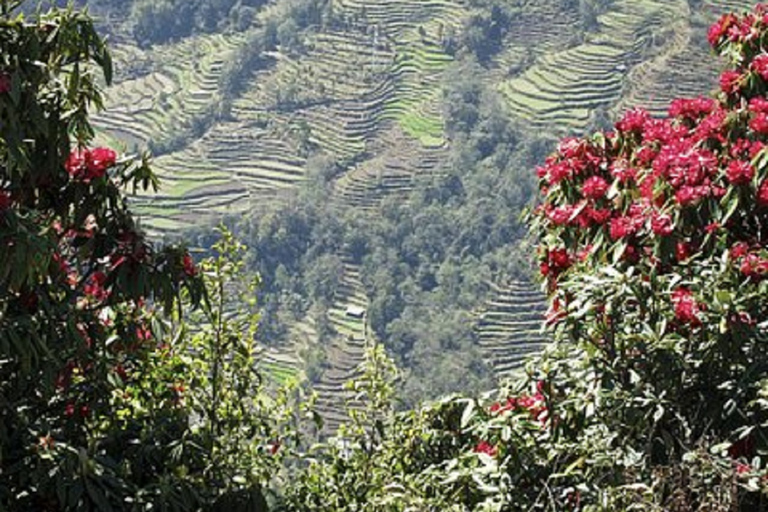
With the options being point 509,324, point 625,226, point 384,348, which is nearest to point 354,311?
point 509,324

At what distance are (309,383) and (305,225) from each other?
14.7 metres

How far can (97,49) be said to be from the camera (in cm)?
277

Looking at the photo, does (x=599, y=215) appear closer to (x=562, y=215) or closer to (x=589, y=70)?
(x=562, y=215)

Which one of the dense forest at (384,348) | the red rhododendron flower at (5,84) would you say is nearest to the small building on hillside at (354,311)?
the dense forest at (384,348)

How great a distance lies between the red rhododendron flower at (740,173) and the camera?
2.97 m

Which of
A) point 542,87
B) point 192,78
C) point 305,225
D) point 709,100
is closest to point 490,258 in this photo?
point 305,225

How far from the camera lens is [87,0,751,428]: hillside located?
149 ft

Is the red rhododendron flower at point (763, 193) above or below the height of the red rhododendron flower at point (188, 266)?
above

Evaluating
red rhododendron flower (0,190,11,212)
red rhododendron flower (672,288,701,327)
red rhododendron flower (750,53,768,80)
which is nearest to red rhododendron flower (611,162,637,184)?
red rhododendron flower (750,53,768,80)

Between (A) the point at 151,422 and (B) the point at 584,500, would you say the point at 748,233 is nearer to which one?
(B) the point at 584,500

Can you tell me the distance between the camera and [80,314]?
2.70 m

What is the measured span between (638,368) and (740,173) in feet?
1.81

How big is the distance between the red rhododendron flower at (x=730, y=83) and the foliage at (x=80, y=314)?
4.62 feet

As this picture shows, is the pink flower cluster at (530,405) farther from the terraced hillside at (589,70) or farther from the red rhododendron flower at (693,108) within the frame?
the terraced hillside at (589,70)
